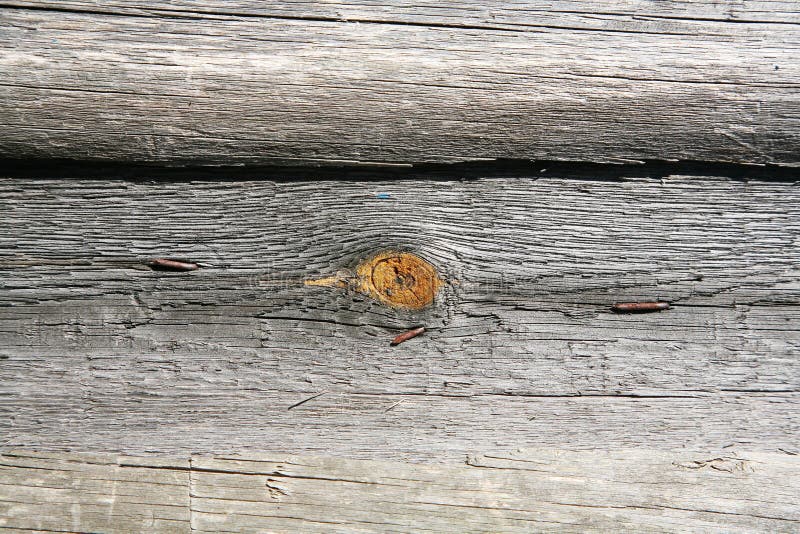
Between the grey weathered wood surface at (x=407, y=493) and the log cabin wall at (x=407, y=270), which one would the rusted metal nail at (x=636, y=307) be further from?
the grey weathered wood surface at (x=407, y=493)

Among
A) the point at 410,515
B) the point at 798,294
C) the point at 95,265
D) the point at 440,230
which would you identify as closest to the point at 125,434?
the point at 95,265

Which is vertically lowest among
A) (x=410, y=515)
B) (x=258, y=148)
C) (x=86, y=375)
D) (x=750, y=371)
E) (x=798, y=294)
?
(x=410, y=515)

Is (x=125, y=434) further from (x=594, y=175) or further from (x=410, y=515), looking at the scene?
(x=594, y=175)

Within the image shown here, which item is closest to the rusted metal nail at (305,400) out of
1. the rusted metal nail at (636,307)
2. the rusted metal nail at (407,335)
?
the rusted metal nail at (407,335)

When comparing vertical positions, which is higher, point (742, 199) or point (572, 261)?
point (742, 199)

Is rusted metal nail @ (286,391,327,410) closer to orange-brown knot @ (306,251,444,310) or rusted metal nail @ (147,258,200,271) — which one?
orange-brown knot @ (306,251,444,310)

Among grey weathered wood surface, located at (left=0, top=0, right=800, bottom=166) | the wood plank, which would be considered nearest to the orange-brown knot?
grey weathered wood surface, located at (left=0, top=0, right=800, bottom=166)

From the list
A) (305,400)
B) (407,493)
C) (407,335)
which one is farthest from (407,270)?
(407,493)
